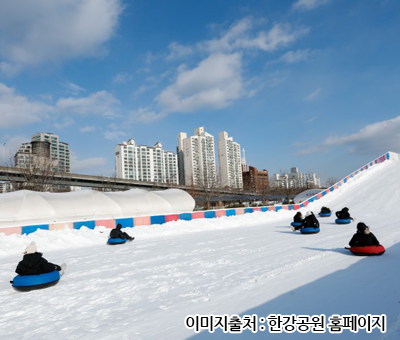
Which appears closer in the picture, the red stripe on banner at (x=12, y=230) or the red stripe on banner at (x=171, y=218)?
the red stripe on banner at (x=12, y=230)

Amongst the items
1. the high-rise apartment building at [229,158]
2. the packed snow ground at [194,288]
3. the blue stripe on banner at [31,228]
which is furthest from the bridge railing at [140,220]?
the high-rise apartment building at [229,158]

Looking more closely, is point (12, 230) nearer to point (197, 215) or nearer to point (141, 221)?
point (141, 221)

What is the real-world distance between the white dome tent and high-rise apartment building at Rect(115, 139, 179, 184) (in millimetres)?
108664

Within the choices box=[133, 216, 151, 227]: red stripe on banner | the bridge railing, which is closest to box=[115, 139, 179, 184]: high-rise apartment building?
the bridge railing

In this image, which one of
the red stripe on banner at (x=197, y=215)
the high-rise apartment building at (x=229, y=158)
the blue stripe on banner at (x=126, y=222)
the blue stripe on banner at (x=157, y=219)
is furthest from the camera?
the high-rise apartment building at (x=229, y=158)

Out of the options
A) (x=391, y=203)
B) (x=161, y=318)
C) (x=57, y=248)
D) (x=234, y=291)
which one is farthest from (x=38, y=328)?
(x=391, y=203)

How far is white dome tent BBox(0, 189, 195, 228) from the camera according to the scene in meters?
14.9

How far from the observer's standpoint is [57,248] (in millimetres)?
11125

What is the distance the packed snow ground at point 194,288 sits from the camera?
3828 mm

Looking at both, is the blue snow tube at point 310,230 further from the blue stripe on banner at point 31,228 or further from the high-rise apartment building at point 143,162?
the high-rise apartment building at point 143,162

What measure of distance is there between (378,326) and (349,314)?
39 cm

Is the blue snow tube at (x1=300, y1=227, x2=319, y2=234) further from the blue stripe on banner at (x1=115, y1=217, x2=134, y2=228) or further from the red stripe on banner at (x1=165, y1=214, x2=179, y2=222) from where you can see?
the blue stripe on banner at (x1=115, y1=217, x2=134, y2=228)

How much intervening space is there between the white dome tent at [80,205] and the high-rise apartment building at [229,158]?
4684 inches

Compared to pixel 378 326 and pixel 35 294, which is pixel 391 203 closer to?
pixel 378 326
